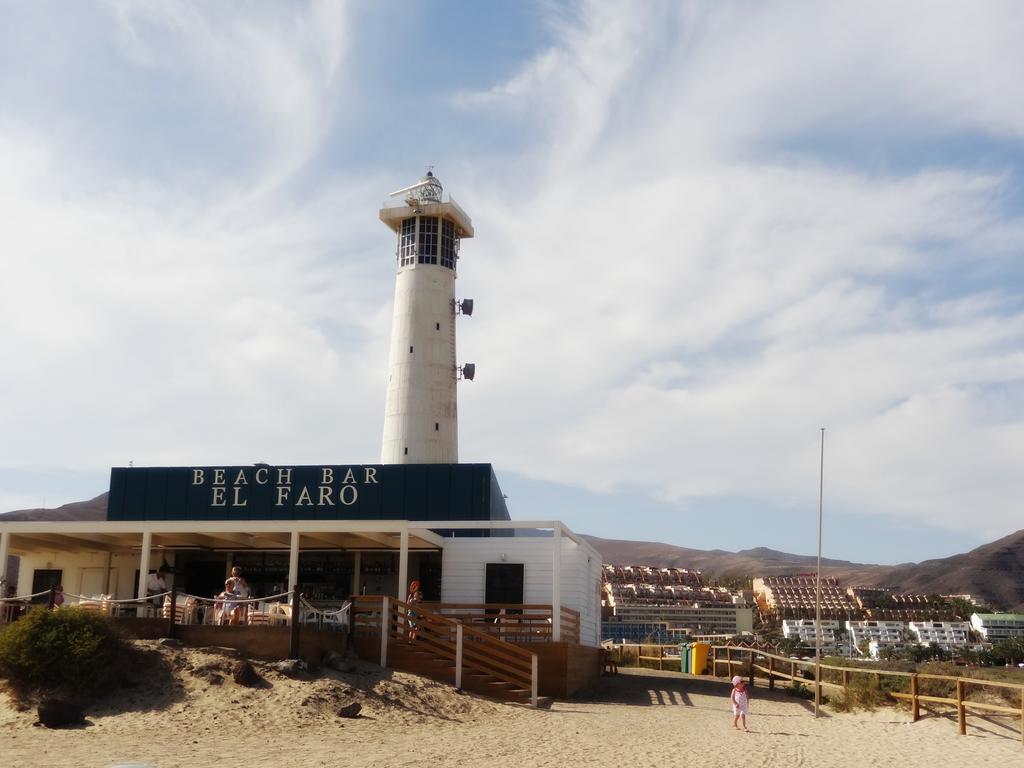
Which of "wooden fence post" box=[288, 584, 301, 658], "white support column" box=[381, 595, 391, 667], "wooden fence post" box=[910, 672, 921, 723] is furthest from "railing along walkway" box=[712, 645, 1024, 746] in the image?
"wooden fence post" box=[288, 584, 301, 658]

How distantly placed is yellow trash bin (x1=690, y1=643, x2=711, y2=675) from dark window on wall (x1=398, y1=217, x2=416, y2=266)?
16025mm

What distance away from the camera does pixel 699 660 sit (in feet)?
100

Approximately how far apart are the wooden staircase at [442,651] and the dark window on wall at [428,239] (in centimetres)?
1781

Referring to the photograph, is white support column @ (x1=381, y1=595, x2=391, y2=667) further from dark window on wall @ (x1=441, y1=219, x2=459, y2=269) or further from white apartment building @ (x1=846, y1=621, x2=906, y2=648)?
white apartment building @ (x1=846, y1=621, x2=906, y2=648)

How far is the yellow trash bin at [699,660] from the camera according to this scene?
3047 cm

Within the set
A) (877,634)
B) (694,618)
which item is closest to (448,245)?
(877,634)

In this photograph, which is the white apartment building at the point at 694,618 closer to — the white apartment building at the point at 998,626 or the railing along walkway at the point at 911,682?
the white apartment building at the point at 998,626

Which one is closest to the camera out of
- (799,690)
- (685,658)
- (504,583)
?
(504,583)

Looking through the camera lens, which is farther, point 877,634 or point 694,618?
point 694,618

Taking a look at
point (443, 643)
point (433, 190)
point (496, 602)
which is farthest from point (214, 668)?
point (433, 190)

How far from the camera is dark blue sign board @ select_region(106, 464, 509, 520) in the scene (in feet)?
93.5

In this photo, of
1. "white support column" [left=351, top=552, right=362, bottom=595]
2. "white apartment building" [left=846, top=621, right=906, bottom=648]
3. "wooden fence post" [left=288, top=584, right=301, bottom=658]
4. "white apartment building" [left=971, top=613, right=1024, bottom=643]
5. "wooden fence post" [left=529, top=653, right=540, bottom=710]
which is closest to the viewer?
"wooden fence post" [left=288, top=584, right=301, bottom=658]

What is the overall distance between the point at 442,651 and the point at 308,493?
1063cm

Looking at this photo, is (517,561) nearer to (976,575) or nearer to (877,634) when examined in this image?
(877,634)
